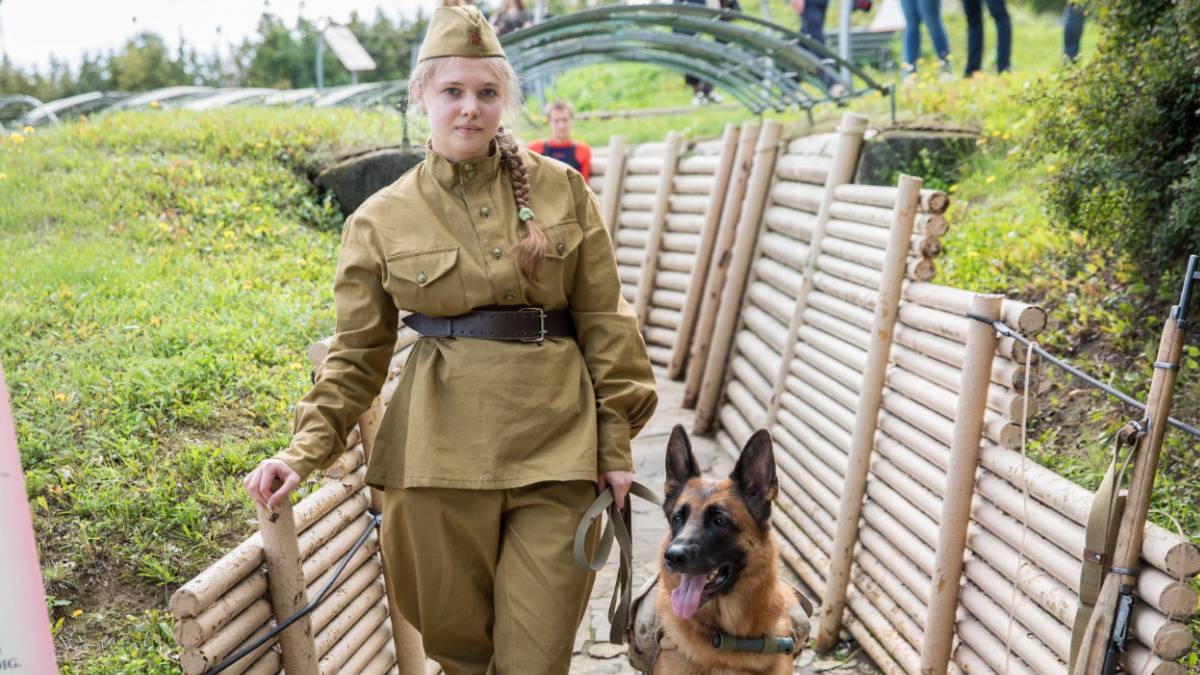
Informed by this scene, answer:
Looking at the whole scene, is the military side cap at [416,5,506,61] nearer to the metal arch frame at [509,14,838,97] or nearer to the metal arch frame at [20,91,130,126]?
the metal arch frame at [509,14,838,97]

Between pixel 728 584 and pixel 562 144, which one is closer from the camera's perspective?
pixel 728 584

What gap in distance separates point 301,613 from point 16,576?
4.76 feet

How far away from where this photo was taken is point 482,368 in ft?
10.5

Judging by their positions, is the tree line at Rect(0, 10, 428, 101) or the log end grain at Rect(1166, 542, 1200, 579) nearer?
the log end grain at Rect(1166, 542, 1200, 579)

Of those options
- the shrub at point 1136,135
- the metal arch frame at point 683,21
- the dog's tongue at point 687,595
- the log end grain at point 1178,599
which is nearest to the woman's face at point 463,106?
the dog's tongue at point 687,595

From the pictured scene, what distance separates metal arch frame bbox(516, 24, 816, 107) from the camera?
9.80m

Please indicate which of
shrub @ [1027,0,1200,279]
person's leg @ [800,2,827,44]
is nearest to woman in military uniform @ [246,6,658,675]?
shrub @ [1027,0,1200,279]

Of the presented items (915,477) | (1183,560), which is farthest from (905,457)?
(1183,560)

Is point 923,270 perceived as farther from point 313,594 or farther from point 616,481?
point 313,594

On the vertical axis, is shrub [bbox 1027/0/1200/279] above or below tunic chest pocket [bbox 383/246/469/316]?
above

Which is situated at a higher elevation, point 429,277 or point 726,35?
point 726,35

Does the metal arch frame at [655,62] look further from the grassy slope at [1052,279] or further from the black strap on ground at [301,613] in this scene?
the black strap on ground at [301,613]

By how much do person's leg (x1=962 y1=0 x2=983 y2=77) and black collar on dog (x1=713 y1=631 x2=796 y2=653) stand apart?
8586 mm

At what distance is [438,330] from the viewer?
3.29m
